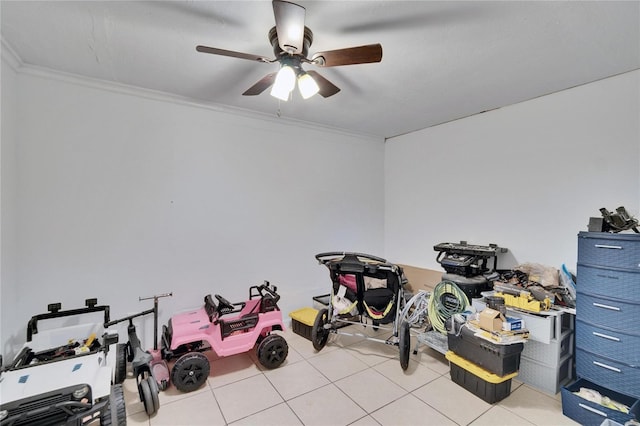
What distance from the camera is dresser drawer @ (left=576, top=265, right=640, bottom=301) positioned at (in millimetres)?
1857

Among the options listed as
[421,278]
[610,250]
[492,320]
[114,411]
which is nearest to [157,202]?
[114,411]

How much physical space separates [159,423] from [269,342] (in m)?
0.95

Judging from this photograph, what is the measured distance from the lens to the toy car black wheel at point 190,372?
220 centimetres

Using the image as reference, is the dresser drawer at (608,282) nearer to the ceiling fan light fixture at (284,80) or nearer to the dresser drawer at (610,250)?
the dresser drawer at (610,250)

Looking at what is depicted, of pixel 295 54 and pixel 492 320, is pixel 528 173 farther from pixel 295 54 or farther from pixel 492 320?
pixel 295 54

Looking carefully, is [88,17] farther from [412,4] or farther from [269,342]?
[269,342]

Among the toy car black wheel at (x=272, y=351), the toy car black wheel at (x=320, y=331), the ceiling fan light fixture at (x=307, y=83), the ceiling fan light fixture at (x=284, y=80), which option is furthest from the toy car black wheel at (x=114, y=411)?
the ceiling fan light fixture at (x=307, y=83)

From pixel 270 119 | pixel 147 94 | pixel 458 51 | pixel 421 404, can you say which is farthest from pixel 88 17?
pixel 421 404

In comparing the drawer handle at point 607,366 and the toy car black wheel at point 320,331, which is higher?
the drawer handle at point 607,366

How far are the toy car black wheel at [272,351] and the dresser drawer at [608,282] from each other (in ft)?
8.30

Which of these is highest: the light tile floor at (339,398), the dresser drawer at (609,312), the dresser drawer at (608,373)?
the dresser drawer at (609,312)

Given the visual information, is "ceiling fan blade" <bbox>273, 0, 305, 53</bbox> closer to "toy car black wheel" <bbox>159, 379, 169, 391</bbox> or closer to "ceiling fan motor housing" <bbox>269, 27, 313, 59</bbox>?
"ceiling fan motor housing" <bbox>269, 27, 313, 59</bbox>

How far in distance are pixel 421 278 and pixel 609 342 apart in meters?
2.13

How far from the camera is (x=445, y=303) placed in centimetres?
280
